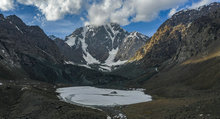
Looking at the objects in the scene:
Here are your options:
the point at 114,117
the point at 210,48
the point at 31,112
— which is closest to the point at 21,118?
the point at 31,112

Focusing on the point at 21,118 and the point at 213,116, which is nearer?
the point at 213,116

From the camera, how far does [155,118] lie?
60.8 m

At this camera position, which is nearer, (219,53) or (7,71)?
(219,53)

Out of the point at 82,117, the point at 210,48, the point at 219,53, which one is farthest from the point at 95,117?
the point at 210,48

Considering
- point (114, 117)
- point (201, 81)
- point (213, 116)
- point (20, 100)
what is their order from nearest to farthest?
point (213, 116) → point (114, 117) → point (20, 100) → point (201, 81)

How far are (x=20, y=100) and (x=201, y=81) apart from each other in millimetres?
127168

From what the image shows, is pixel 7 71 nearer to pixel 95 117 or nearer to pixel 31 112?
pixel 31 112

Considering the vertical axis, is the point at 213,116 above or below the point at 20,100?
below

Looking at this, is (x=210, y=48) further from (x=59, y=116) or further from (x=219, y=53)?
(x=59, y=116)

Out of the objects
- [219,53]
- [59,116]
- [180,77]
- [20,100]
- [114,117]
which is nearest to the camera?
[59,116]

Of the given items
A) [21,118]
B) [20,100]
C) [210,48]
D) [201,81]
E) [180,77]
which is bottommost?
A: [21,118]

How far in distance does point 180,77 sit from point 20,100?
15139 cm

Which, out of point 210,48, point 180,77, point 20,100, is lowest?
point 20,100

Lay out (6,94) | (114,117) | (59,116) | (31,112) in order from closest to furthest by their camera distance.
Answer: (59,116)
(31,112)
(114,117)
(6,94)
